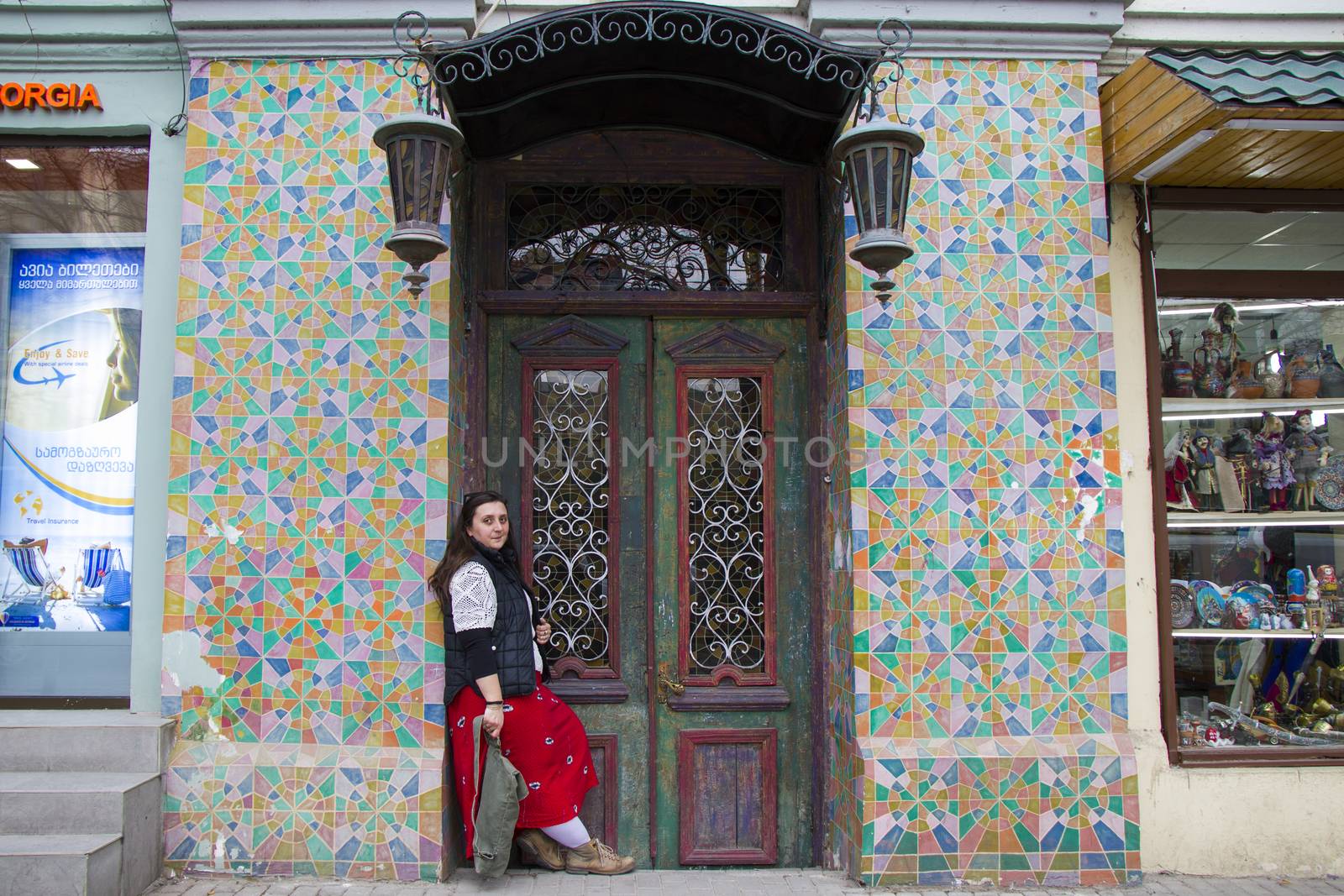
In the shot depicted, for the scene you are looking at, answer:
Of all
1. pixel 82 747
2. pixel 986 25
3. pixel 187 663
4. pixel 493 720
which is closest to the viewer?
pixel 493 720

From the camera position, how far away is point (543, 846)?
4523 millimetres

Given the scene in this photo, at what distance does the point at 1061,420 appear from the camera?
458cm

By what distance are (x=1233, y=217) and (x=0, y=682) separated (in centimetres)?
710

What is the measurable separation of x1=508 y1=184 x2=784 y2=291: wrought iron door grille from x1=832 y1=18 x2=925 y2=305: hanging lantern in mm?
1142

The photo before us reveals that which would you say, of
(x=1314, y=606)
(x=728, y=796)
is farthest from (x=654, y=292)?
(x=1314, y=606)

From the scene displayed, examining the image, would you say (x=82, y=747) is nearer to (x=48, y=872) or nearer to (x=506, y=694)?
(x=48, y=872)

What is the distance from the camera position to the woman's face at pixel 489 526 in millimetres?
4371

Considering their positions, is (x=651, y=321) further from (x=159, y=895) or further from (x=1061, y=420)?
(x=159, y=895)

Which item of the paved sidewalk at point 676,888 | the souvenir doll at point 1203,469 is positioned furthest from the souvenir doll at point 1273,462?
the paved sidewalk at point 676,888

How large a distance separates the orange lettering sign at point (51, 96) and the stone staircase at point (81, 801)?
10.4 feet

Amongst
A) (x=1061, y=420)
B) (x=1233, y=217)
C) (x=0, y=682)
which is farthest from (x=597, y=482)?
(x=1233, y=217)

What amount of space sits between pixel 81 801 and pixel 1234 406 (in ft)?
20.2

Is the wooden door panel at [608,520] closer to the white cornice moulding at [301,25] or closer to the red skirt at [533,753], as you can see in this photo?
the red skirt at [533,753]

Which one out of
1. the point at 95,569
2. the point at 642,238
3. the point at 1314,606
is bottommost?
the point at 1314,606
